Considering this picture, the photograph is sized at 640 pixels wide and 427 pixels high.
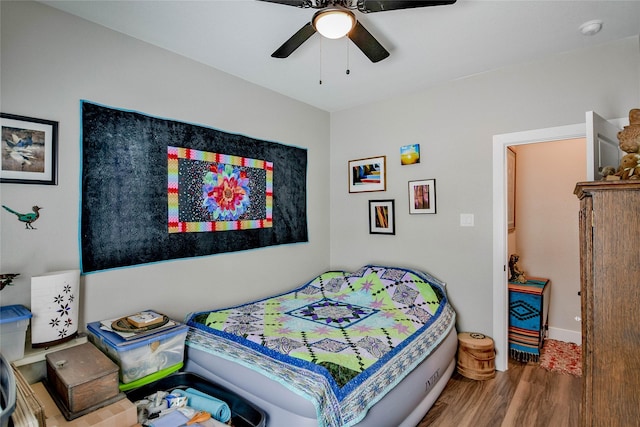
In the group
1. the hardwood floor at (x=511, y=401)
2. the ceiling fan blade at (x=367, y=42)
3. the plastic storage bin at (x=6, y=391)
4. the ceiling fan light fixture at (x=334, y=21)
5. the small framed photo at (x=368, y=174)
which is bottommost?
the hardwood floor at (x=511, y=401)

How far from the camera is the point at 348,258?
3.86 meters

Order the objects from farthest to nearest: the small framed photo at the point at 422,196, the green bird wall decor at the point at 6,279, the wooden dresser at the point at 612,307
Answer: the small framed photo at the point at 422,196 → the green bird wall decor at the point at 6,279 → the wooden dresser at the point at 612,307

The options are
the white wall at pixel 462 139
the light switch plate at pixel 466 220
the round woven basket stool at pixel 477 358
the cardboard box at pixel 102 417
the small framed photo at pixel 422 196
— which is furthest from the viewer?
the small framed photo at pixel 422 196

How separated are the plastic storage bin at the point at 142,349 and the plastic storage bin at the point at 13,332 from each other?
33 centimetres

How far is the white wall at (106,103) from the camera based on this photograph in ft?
5.96

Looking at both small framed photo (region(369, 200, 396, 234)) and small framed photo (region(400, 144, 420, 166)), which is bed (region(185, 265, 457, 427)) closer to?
small framed photo (region(369, 200, 396, 234))

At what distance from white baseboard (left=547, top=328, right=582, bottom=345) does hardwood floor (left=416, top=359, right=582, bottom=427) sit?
2.90 ft

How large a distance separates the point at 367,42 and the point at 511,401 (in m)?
2.66

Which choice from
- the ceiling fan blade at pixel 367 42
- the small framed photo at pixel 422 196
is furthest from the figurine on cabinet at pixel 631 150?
the small framed photo at pixel 422 196

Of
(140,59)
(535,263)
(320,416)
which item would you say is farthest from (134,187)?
(535,263)

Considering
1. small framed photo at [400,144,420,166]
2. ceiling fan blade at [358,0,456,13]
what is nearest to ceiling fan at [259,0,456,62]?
ceiling fan blade at [358,0,456,13]

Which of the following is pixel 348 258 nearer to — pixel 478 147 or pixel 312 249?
pixel 312 249

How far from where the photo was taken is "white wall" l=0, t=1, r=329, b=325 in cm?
182

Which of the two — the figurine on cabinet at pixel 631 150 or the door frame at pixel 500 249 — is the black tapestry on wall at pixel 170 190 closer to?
the door frame at pixel 500 249
